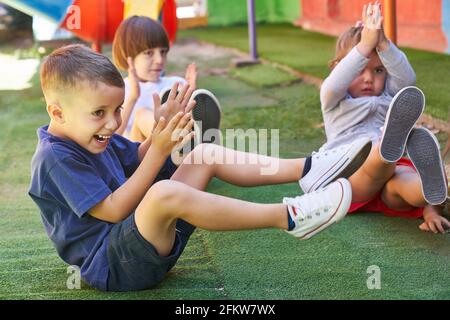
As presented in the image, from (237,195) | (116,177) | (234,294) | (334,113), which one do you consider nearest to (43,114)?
(237,195)

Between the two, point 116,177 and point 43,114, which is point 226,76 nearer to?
point 43,114

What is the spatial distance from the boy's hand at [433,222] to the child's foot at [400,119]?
27 centimetres

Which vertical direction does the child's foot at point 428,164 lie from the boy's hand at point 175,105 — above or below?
below

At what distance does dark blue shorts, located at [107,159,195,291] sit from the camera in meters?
2.25

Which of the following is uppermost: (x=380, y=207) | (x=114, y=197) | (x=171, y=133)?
(x=171, y=133)

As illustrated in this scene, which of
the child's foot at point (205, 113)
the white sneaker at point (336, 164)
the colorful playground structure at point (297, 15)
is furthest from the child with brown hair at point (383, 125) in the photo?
the colorful playground structure at point (297, 15)

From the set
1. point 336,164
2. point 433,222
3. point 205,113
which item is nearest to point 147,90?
point 205,113

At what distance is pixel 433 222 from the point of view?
9.34ft

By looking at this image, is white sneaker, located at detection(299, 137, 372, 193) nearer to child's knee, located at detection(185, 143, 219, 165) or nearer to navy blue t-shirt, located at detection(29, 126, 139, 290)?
child's knee, located at detection(185, 143, 219, 165)

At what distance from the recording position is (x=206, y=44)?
8930mm

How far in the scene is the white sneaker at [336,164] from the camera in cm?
261

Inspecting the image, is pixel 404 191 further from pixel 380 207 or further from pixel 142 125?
pixel 142 125

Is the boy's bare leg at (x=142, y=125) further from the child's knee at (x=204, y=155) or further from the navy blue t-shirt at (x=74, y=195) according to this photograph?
the navy blue t-shirt at (x=74, y=195)

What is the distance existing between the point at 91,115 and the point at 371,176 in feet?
3.82
